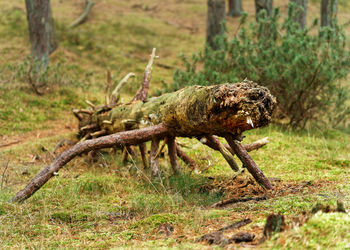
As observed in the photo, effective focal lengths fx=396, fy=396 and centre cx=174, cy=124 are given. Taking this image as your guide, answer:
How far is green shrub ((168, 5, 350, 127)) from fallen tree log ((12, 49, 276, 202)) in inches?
93.5

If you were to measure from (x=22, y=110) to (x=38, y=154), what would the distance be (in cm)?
231

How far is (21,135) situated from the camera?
7.54 meters

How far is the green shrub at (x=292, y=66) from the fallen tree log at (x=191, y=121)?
237 cm

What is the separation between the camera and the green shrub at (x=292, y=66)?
279 inches

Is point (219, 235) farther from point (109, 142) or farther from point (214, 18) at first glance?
point (214, 18)

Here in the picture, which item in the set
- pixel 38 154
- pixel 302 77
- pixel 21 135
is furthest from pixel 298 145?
pixel 21 135

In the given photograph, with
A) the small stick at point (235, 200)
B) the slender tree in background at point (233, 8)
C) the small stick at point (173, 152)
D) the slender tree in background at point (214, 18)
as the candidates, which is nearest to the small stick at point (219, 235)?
the small stick at point (235, 200)

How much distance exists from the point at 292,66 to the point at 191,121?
4.15 metres

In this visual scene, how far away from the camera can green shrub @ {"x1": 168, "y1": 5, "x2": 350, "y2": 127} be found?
23.2ft

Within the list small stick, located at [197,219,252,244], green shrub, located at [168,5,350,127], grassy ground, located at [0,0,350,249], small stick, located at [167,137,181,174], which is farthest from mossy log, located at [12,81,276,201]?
green shrub, located at [168,5,350,127]

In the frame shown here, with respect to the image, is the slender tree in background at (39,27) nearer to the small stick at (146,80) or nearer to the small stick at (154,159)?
the small stick at (146,80)

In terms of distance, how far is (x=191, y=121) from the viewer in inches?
142

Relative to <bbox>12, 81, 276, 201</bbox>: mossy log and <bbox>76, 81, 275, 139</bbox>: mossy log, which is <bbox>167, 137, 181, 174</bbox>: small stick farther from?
<bbox>76, 81, 275, 139</bbox>: mossy log

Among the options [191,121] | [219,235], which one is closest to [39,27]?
[191,121]
